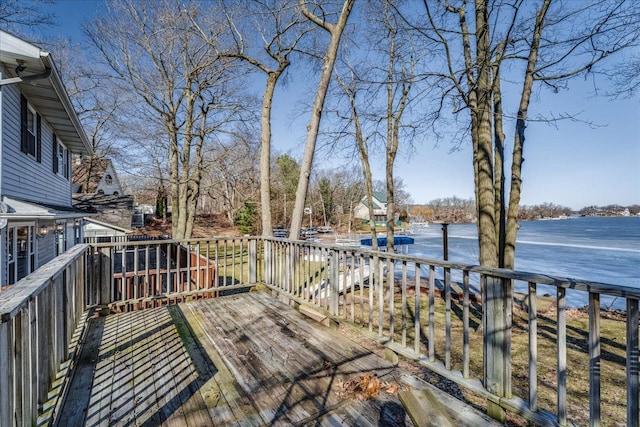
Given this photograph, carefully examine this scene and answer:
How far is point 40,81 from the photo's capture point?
6.16m

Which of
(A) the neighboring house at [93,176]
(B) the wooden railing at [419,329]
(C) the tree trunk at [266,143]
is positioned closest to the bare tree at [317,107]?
(C) the tree trunk at [266,143]

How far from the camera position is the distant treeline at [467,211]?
50.4m

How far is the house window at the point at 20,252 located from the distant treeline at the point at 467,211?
4579 cm

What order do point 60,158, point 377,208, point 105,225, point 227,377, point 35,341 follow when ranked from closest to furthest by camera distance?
point 35,341
point 227,377
point 60,158
point 105,225
point 377,208

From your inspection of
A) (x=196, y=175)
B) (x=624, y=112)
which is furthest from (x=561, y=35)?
(x=196, y=175)

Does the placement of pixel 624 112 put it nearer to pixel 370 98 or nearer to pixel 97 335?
pixel 370 98

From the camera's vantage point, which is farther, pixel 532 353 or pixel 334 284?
pixel 334 284

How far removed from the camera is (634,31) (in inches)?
169

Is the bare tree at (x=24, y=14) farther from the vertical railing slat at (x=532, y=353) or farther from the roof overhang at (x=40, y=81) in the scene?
the vertical railing slat at (x=532, y=353)

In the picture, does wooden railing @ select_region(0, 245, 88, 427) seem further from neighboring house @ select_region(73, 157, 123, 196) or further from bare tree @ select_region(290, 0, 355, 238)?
neighboring house @ select_region(73, 157, 123, 196)

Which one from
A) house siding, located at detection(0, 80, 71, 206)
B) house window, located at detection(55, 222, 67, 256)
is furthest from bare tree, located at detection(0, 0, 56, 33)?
house window, located at detection(55, 222, 67, 256)

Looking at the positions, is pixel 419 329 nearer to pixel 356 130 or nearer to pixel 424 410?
pixel 424 410

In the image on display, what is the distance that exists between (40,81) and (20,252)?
3.61m

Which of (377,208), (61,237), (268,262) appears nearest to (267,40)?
(268,262)
